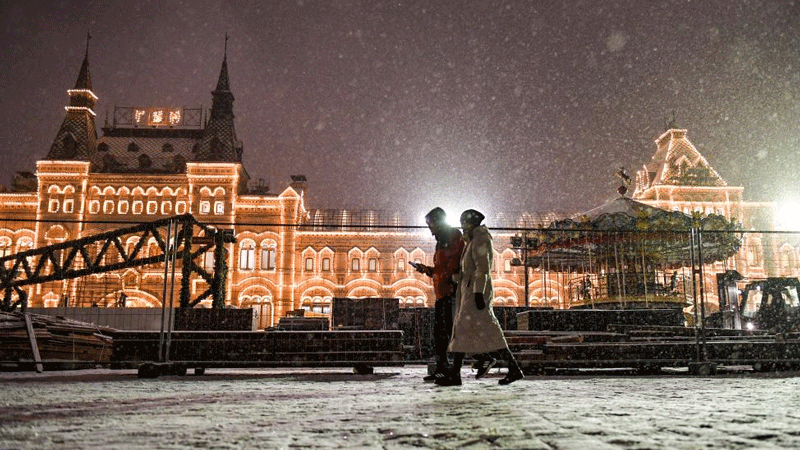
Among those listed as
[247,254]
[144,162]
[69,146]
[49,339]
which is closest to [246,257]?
[247,254]

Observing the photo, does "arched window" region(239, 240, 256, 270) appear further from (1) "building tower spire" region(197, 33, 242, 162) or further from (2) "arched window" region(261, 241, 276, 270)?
(1) "building tower spire" region(197, 33, 242, 162)

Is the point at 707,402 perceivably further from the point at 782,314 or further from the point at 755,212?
the point at 755,212

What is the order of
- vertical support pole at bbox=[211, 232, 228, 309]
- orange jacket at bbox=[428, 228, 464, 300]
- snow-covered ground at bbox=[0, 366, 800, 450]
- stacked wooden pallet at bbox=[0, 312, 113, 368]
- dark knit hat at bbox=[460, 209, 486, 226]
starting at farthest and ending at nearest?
vertical support pole at bbox=[211, 232, 228, 309] < stacked wooden pallet at bbox=[0, 312, 113, 368] < orange jacket at bbox=[428, 228, 464, 300] < dark knit hat at bbox=[460, 209, 486, 226] < snow-covered ground at bbox=[0, 366, 800, 450]

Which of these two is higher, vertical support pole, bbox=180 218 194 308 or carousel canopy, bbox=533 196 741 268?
carousel canopy, bbox=533 196 741 268

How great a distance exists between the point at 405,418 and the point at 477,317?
2875 mm

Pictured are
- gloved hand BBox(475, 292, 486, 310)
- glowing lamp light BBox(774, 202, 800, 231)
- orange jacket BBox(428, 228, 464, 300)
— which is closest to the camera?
gloved hand BBox(475, 292, 486, 310)

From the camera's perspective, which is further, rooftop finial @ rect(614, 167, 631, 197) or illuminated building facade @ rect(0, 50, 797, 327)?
illuminated building facade @ rect(0, 50, 797, 327)

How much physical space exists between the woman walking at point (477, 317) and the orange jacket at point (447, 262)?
28 centimetres

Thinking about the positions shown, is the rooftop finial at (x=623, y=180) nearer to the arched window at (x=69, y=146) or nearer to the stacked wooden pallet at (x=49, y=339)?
the stacked wooden pallet at (x=49, y=339)

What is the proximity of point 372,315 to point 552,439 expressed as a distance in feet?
46.0

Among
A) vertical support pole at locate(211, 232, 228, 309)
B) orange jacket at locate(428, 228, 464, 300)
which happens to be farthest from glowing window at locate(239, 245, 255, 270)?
orange jacket at locate(428, 228, 464, 300)

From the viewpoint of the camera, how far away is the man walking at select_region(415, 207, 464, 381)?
22.5 feet

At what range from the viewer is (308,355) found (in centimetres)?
898

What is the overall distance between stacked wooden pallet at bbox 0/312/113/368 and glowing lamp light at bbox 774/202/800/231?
45924 mm
